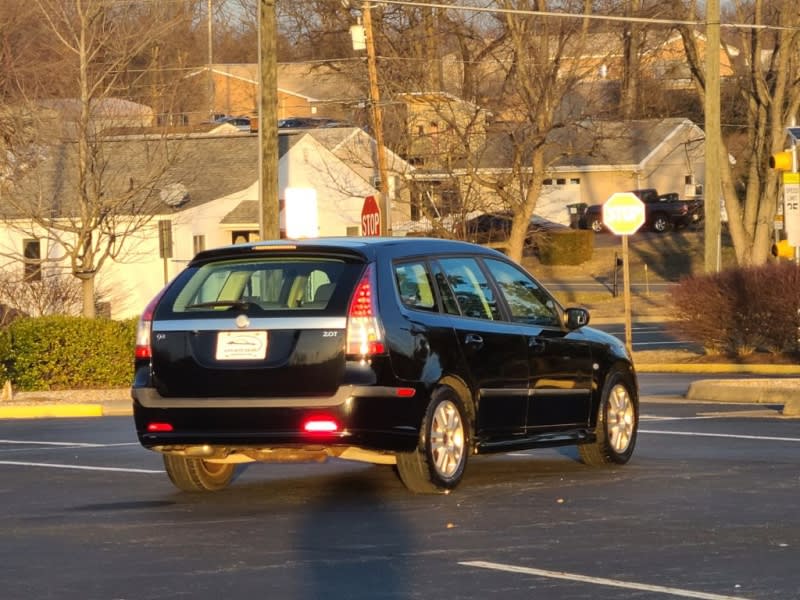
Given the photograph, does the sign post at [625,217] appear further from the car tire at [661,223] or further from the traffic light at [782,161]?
the car tire at [661,223]

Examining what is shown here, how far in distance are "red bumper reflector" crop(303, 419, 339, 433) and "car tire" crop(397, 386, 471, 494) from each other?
0.58m

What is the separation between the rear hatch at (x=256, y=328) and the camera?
10.3 m

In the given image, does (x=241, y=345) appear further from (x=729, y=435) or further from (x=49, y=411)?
(x=49, y=411)

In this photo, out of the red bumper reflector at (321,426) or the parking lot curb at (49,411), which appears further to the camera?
the parking lot curb at (49,411)

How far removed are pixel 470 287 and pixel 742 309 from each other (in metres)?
17.2

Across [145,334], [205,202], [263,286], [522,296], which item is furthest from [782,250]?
[205,202]

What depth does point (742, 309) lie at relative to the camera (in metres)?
28.0

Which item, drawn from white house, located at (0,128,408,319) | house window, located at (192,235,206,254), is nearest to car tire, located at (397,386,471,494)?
white house, located at (0,128,408,319)

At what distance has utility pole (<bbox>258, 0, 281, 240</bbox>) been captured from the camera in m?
25.3

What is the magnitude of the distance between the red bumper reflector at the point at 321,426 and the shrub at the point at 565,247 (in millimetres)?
54696

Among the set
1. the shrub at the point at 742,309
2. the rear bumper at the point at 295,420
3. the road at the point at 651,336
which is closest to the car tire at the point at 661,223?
the road at the point at 651,336

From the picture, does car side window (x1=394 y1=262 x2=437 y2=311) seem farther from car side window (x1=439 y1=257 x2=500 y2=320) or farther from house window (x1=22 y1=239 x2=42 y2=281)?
house window (x1=22 y1=239 x2=42 y2=281)

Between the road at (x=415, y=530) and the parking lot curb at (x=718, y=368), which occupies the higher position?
the road at (x=415, y=530)

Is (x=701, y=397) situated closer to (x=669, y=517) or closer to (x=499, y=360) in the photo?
(x=499, y=360)
